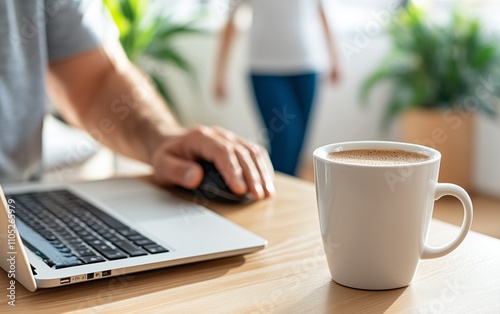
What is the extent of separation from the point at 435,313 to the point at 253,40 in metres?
2.43

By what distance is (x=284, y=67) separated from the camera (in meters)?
2.86

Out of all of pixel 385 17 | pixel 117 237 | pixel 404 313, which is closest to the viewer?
pixel 404 313

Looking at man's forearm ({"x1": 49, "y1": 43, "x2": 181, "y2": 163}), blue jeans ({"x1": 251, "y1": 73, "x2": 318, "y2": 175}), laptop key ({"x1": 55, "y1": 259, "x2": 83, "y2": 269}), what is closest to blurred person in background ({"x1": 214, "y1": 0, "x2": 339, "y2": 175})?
blue jeans ({"x1": 251, "y1": 73, "x2": 318, "y2": 175})

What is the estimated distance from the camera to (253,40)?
9.58ft

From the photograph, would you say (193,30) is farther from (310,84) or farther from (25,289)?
(25,289)

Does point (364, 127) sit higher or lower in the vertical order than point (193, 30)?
lower

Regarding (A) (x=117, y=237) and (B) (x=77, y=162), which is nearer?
(A) (x=117, y=237)

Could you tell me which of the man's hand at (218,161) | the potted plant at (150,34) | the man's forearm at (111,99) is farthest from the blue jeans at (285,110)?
the man's hand at (218,161)

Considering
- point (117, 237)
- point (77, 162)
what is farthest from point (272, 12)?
point (117, 237)

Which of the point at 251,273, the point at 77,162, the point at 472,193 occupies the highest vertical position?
the point at 251,273

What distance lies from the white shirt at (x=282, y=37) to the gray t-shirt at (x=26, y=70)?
5.63 ft

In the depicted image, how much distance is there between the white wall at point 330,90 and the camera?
3842mm
